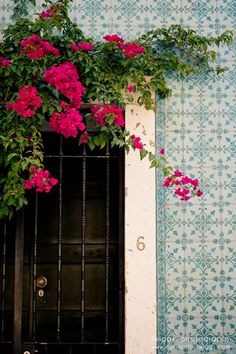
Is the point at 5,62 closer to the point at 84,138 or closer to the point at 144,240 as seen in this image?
the point at 84,138

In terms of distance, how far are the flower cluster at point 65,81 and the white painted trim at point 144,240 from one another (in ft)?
1.92

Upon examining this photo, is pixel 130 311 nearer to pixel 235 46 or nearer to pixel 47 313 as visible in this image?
pixel 47 313

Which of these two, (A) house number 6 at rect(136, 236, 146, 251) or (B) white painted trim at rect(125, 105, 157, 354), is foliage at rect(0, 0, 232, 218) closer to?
(B) white painted trim at rect(125, 105, 157, 354)

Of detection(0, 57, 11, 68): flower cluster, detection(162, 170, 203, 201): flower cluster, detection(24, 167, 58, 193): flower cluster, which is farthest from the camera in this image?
detection(0, 57, 11, 68): flower cluster

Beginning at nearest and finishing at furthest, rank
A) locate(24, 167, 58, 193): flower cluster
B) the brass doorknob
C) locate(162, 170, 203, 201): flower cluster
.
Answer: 1. locate(24, 167, 58, 193): flower cluster
2. locate(162, 170, 203, 201): flower cluster
3. the brass doorknob

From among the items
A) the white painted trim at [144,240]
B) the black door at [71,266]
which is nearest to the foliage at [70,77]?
the white painted trim at [144,240]

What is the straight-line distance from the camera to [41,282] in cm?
538

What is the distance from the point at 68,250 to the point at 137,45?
89.5 inches

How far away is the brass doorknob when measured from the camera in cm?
537

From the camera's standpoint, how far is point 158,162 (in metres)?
3.78

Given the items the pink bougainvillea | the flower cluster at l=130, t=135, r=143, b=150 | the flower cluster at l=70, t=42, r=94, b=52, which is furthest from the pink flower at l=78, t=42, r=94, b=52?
the flower cluster at l=130, t=135, r=143, b=150

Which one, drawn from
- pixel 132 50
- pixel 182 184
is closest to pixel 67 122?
pixel 132 50

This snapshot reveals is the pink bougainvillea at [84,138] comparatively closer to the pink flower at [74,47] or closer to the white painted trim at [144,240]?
the white painted trim at [144,240]

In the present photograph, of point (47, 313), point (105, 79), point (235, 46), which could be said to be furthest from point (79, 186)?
point (235, 46)
